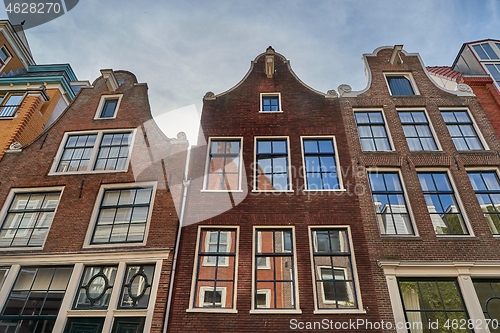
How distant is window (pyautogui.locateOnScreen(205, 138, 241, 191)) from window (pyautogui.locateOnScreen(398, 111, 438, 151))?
22.9 ft

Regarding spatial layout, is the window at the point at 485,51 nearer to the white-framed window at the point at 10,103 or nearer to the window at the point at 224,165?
the window at the point at 224,165

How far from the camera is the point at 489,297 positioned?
9516 millimetres

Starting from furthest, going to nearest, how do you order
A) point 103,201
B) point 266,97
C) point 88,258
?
point 266,97, point 103,201, point 88,258

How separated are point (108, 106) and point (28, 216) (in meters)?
5.87

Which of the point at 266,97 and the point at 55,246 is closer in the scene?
the point at 55,246

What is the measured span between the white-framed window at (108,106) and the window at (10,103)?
510 cm

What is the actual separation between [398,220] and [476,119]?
6.38 metres

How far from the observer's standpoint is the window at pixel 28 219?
1132 cm

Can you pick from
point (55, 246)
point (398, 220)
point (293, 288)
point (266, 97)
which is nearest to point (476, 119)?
point (398, 220)

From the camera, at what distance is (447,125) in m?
13.5

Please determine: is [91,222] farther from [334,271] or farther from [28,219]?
[334,271]

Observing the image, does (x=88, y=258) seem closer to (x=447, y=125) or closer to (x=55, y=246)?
(x=55, y=246)

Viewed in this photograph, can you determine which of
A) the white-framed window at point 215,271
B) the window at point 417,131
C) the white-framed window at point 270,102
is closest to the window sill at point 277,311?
the white-framed window at point 215,271

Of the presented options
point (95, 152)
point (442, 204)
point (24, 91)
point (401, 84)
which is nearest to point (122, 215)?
point (95, 152)
